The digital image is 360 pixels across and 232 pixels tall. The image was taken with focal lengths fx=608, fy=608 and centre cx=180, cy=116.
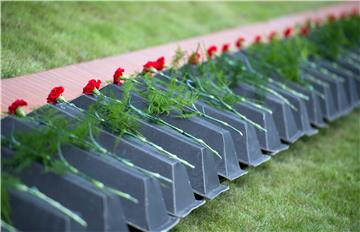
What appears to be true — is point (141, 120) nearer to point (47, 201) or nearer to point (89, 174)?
point (89, 174)

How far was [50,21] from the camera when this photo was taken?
6562 mm

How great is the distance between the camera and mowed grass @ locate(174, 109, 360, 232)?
4.23 meters

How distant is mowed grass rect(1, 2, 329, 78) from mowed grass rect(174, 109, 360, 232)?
2.15 metres

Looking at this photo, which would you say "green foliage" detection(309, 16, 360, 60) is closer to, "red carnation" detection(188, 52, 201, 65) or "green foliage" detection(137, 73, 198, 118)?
"red carnation" detection(188, 52, 201, 65)

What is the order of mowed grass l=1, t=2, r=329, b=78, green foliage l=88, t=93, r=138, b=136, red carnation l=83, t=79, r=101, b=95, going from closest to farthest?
green foliage l=88, t=93, r=138, b=136, red carnation l=83, t=79, r=101, b=95, mowed grass l=1, t=2, r=329, b=78

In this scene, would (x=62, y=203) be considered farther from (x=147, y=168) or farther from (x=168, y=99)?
(x=168, y=99)

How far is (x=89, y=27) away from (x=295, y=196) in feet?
11.0

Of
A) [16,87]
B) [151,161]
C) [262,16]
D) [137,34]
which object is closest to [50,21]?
[137,34]

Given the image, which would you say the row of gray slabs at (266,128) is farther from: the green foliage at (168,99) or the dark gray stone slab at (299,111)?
the dark gray stone slab at (299,111)

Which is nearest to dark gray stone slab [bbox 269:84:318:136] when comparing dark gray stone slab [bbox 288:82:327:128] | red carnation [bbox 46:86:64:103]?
dark gray stone slab [bbox 288:82:327:128]

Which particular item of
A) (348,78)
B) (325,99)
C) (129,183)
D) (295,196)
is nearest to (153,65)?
(295,196)

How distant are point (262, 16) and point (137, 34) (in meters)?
3.67

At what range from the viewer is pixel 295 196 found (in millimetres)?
4812

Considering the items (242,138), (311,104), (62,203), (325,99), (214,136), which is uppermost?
(62,203)
